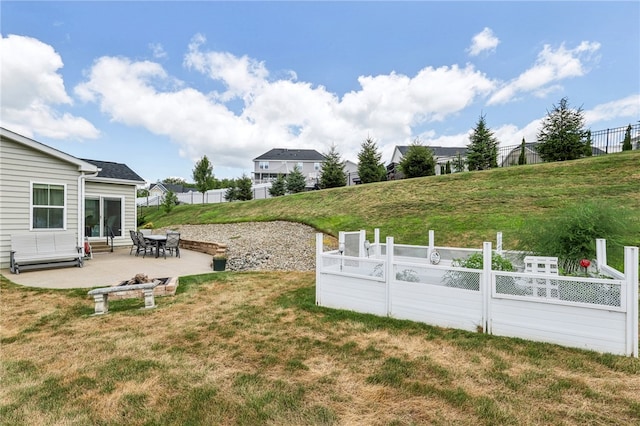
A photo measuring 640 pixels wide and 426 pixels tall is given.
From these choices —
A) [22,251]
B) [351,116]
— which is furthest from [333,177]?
[22,251]

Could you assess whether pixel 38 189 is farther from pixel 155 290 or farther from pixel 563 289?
pixel 563 289

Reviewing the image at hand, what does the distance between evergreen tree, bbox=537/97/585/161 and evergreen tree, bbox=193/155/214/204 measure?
26.1 m

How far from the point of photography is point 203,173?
1102 inches

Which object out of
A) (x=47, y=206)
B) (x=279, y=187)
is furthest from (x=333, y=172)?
(x=47, y=206)

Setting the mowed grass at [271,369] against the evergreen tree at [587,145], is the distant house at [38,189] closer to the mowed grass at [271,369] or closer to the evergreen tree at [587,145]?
the mowed grass at [271,369]

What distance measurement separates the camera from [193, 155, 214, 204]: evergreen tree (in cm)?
2783

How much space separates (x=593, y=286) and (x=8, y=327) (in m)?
7.80

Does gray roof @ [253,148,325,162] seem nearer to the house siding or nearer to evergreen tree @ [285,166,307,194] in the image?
evergreen tree @ [285,166,307,194]

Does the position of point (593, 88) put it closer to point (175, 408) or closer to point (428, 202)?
point (428, 202)

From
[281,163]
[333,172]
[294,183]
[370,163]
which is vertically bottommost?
[294,183]

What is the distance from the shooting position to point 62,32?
1089cm

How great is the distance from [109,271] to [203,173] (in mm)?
21034

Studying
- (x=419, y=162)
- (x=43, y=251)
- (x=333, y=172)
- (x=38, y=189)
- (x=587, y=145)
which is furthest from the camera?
(x=333, y=172)

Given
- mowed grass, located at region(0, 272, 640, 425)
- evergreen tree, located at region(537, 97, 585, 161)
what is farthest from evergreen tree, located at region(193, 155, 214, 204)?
evergreen tree, located at region(537, 97, 585, 161)
